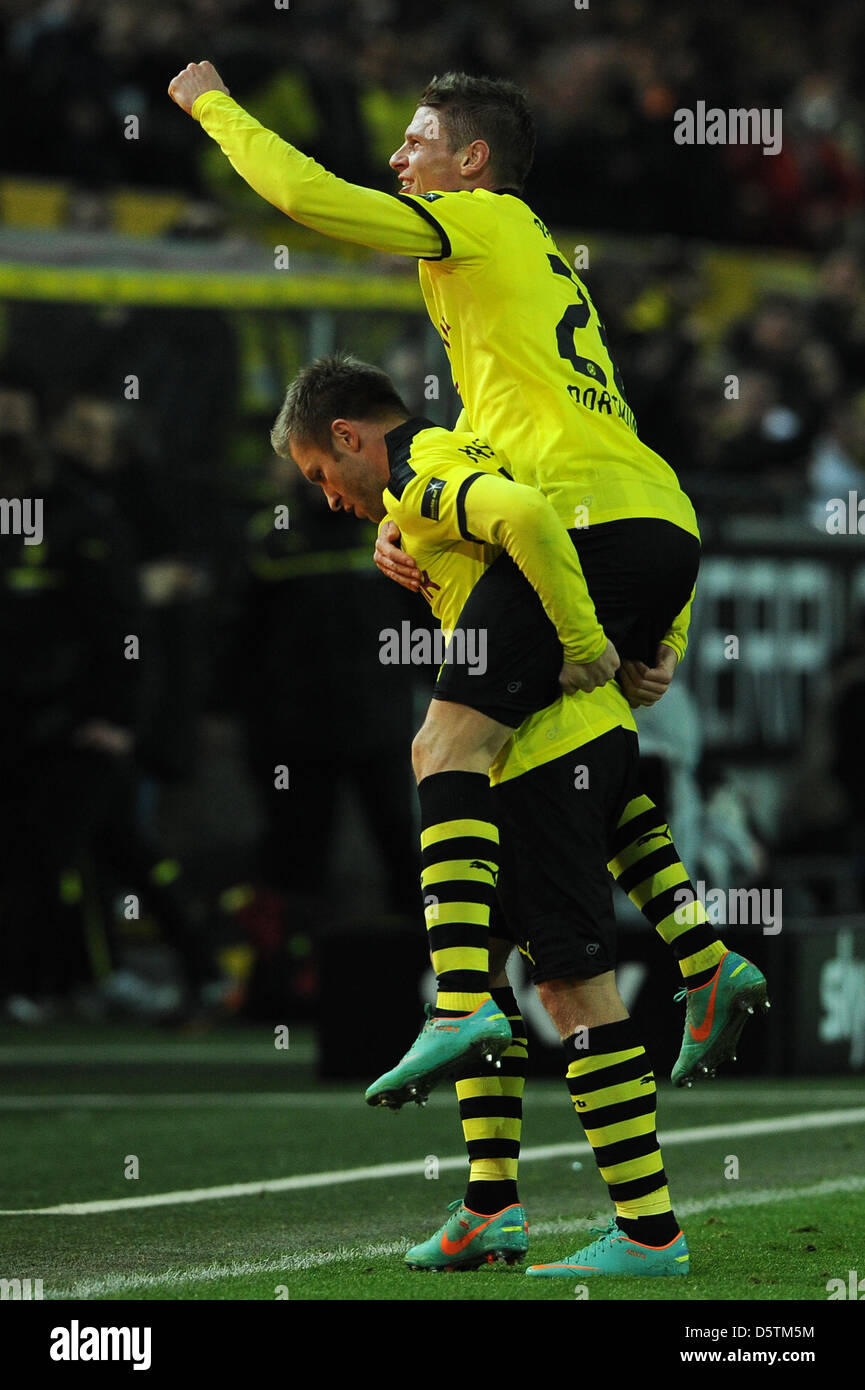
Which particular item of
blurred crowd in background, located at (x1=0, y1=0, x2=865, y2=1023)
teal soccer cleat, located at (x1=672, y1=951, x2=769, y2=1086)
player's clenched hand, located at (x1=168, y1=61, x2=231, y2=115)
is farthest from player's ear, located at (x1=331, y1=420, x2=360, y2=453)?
blurred crowd in background, located at (x1=0, y1=0, x2=865, y2=1023)

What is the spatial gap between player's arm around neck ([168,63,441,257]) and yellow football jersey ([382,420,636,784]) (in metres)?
0.39

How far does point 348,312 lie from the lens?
36.0ft

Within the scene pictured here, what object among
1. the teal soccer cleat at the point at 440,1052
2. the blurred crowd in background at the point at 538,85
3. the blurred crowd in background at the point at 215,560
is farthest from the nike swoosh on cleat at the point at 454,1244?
the blurred crowd in background at the point at 538,85

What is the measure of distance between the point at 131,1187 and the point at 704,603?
501cm

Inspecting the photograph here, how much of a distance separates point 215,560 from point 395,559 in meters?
6.44

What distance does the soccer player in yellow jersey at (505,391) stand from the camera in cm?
411

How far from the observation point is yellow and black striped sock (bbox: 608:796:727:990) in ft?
14.4

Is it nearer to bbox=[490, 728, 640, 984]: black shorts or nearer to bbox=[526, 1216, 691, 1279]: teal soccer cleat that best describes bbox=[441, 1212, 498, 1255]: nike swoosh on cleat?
bbox=[526, 1216, 691, 1279]: teal soccer cleat

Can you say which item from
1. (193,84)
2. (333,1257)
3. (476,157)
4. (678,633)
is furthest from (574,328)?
(333,1257)

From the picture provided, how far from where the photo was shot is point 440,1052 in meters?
3.91

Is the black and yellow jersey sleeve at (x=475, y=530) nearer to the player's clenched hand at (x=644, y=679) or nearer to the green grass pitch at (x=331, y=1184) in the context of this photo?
the player's clenched hand at (x=644, y=679)

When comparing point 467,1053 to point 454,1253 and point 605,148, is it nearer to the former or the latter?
point 454,1253

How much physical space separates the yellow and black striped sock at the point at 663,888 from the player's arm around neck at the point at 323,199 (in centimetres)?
119
